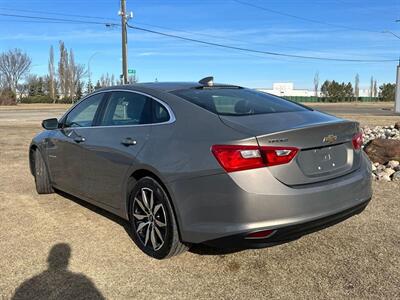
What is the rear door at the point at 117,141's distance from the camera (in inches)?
166

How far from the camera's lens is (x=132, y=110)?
455 cm

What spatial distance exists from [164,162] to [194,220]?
0.55 meters

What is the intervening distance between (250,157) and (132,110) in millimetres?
1632

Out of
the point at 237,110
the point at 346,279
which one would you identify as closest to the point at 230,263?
the point at 346,279

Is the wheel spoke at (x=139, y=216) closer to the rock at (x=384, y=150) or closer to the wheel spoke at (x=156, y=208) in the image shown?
the wheel spoke at (x=156, y=208)

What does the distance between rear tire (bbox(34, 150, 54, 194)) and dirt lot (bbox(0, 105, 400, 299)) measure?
2.94 feet

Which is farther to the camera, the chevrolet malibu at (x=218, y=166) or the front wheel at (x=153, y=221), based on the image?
the front wheel at (x=153, y=221)

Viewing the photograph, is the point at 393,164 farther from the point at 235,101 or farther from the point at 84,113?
the point at 84,113

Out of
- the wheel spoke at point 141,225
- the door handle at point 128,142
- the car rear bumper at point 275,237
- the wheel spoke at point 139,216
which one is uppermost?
the door handle at point 128,142

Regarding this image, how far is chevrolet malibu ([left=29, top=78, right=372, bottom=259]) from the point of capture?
11.0ft

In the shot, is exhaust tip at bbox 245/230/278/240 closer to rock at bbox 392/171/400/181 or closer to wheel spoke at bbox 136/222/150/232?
wheel spoke at bbox 136/222/150/232

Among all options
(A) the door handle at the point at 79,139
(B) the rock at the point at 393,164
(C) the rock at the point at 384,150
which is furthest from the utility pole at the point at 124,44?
(A) the door handle at the point at 79,139

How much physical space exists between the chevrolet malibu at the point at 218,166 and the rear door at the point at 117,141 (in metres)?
0.01

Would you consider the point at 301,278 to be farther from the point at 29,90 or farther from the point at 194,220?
the point at 29,90
